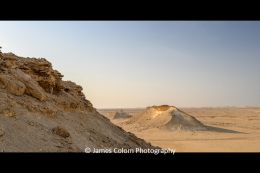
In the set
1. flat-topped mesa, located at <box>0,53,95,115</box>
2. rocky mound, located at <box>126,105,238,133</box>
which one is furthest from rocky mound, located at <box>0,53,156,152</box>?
rocky mound, located at <box>126,105,238,133</box>

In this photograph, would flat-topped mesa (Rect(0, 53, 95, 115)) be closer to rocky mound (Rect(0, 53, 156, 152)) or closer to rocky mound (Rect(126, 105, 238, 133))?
rocky mound (Rect(0, 53, 156, 152))

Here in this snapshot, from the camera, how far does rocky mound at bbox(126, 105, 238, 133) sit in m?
26.6

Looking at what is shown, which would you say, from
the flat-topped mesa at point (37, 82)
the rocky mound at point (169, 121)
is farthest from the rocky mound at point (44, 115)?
the rocky mound at point (169, 121)

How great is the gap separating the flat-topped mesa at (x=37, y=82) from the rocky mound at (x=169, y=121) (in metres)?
15.0

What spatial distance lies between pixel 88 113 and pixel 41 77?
1702mm

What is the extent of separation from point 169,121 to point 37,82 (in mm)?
17700

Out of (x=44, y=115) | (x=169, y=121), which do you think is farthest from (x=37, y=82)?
(x=169, y=121)

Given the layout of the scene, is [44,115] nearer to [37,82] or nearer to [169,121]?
[37,82]

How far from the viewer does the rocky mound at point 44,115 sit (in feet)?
24.0

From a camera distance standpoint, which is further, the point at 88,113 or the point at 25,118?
the point at 88,113

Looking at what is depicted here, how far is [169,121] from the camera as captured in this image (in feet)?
88.8
